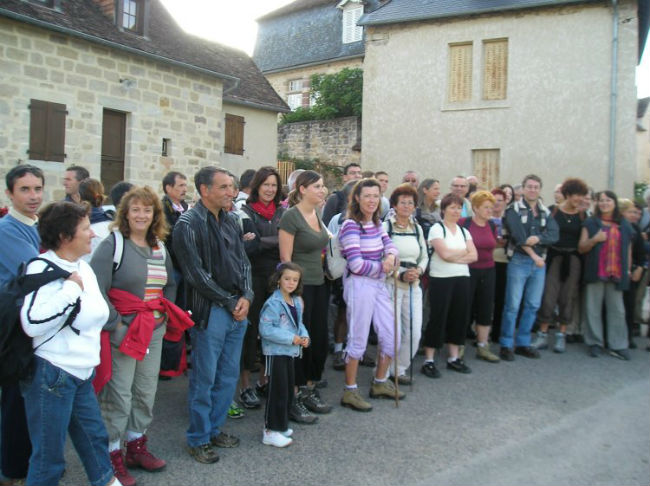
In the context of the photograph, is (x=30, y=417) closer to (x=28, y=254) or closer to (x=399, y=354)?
(x=28, y=254)

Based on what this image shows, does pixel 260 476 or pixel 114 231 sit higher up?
pixel 114 231

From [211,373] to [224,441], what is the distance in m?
0.59

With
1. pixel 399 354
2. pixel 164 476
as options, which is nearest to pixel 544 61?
pixel 399 354

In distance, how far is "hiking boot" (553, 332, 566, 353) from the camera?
695 centimetres

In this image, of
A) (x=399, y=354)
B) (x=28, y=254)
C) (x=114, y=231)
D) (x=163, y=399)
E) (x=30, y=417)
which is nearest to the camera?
(x=30, y=417)

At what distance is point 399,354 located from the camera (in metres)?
5.32

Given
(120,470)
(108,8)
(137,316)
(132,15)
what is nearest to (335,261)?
(137,316)

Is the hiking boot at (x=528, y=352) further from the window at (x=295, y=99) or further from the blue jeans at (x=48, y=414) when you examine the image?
the window at (x=295, y=99)

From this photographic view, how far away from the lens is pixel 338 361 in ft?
20.0

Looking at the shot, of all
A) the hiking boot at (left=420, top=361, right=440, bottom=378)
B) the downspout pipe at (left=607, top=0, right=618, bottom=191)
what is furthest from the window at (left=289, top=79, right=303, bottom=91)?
the hiking boot at (left=420, top=361, right=440, bottom=378)

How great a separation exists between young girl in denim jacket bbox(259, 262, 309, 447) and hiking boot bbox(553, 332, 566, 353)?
411 cm

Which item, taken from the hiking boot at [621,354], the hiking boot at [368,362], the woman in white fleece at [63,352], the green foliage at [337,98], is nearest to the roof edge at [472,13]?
the green foliage at [337,98]

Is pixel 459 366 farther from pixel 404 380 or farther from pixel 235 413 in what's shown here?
pixel 235 413

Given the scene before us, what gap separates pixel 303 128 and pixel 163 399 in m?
19.4
